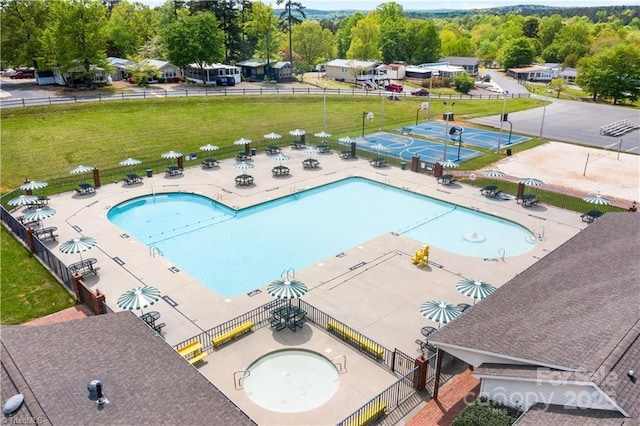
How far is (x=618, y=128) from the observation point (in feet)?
204

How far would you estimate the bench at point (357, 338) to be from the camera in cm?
1923

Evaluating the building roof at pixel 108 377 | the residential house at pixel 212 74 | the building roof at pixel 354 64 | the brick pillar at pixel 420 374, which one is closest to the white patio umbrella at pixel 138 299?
the building roof at pixel 108 377

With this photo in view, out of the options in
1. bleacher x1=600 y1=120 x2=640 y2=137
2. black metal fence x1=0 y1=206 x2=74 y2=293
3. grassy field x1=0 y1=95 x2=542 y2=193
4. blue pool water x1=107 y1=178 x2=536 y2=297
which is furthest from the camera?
bleacher x1=600 y1=120 x2=640 y2=137

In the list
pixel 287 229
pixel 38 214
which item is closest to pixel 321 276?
pixel 287 229

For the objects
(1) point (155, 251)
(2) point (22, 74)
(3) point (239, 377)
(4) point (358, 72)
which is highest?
(2) point (22, 74)

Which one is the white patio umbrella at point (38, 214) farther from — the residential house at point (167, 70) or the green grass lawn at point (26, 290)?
the residential house at point (167, 70)

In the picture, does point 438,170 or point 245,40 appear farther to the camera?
point 245,40

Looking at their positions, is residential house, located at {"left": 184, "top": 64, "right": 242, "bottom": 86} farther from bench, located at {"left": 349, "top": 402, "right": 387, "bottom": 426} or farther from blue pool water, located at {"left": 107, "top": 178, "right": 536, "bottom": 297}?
bench, located at {"left": 349, "top": 402, "right": 387, "bottom": 426}

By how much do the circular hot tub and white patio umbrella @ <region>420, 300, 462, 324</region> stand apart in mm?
4462

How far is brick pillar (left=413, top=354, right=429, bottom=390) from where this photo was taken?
17.3 m

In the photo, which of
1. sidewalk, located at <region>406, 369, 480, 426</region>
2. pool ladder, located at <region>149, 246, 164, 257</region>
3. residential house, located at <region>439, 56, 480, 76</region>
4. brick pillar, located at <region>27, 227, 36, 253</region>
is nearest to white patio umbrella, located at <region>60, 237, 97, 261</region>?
pool ladder, located at <region>149, 246, 164, 257</region>

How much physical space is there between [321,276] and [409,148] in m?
29.7

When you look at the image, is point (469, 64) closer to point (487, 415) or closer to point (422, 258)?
point (422, 258)

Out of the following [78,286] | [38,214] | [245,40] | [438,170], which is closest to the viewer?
[78,286]
